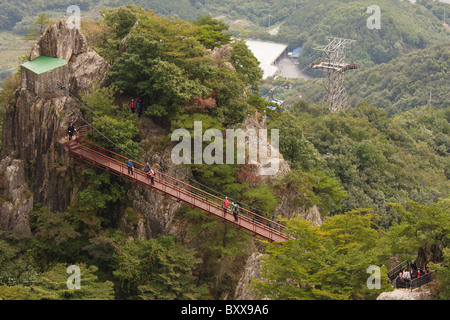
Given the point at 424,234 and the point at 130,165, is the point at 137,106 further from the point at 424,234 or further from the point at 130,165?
the point at 424,234

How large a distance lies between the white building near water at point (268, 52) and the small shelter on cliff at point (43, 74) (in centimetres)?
13522

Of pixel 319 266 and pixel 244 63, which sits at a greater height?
pixel 244 63

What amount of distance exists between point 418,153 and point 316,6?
12351cm

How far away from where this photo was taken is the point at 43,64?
32062 millimetres

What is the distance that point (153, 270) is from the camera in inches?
1112

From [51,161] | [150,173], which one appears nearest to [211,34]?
[150,173]

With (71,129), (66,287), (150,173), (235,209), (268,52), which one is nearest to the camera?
(66,287)

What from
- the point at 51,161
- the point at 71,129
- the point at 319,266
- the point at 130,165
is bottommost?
the point at 319,266

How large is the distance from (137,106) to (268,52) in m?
148

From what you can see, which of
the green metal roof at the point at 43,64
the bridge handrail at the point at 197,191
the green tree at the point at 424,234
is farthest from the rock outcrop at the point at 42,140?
the green tree at the point at 424,234

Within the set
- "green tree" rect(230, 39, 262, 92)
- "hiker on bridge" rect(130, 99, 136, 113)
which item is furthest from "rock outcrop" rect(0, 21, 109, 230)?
"green tree" rect(230, 39, 262, 92)

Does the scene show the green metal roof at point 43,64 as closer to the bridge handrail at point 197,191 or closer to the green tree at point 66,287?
the bridge handrail at point 197,191

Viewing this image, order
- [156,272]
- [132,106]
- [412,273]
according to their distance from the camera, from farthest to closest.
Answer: [132,106]
[156,272]
[412,273]
